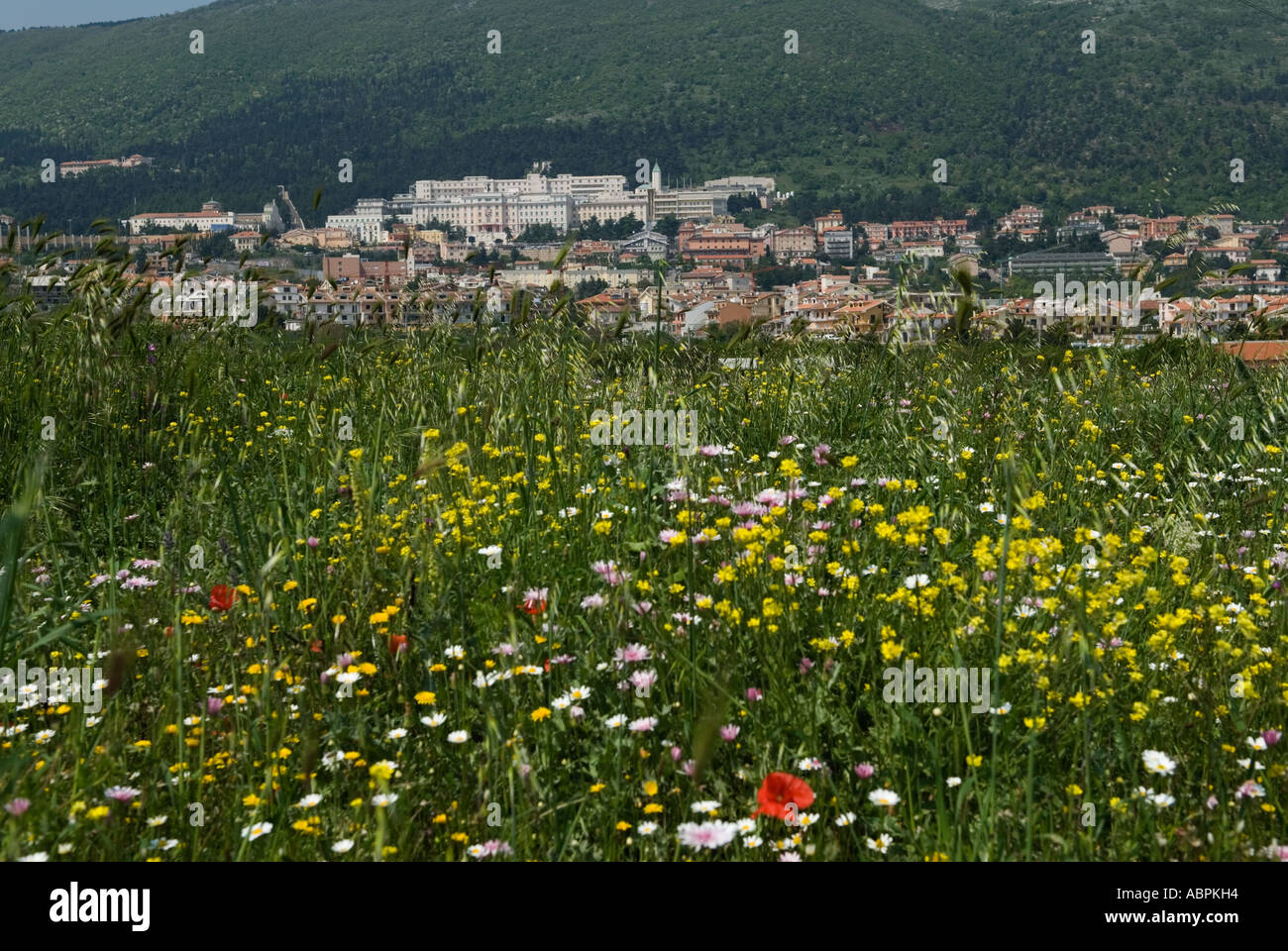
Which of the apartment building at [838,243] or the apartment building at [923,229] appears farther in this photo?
the apartment building at [923,229]

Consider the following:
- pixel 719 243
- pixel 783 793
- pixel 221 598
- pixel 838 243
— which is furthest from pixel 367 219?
pixel 783 793

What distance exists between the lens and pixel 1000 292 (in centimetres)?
698

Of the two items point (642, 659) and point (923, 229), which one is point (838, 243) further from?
point (642, 659)

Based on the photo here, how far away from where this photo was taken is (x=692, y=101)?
16025cm

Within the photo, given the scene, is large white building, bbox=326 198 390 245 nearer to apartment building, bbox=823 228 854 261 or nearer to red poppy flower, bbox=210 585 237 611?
apartment building, bbox=823 228 854 261

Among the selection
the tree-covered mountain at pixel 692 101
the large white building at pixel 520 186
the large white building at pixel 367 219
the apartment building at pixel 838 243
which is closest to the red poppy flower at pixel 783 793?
the apartment building at pixel 838 243

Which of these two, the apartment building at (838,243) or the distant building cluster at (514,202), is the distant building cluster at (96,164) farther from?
the apartment building at (838,243)

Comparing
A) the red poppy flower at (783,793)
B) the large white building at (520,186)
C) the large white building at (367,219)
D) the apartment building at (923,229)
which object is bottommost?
the red poppy flower at (783,793)

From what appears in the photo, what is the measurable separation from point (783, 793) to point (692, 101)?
16863 centimetres

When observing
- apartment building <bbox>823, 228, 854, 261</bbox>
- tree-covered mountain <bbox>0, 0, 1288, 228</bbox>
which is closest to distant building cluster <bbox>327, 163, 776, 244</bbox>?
tree-covered mountain <bbox>0, 0, 1288, 228</bbox>

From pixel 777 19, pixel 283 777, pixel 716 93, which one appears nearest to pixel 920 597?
pixel 283 777

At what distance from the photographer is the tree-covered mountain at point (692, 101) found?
115 m

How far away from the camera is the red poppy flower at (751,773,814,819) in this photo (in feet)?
5.35

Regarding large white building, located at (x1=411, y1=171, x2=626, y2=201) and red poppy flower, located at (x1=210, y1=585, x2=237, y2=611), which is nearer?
red poppy flower, located at (x1=210, y1=585, x2=237, y2=611)
